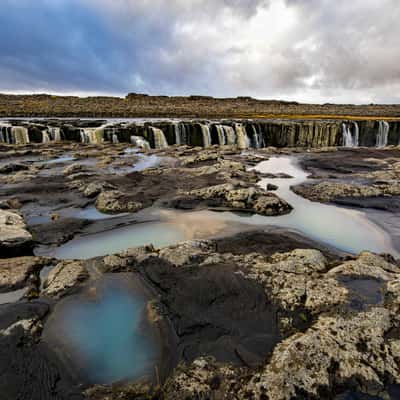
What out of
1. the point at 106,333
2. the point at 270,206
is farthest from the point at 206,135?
the point at 106,333

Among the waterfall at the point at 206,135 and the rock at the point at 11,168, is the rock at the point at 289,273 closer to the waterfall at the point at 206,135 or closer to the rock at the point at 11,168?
the rock at the point at 11,168

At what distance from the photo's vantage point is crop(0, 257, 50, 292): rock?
542 centimetres

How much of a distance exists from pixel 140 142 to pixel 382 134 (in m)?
33.7

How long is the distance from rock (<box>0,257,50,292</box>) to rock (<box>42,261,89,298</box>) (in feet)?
1.47

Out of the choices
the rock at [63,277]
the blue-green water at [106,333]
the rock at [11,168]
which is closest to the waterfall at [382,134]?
the rock at [11,168]

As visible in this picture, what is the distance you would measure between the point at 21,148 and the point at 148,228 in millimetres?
21885

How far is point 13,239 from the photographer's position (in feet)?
21.8

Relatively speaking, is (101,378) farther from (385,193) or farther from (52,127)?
(52,127)

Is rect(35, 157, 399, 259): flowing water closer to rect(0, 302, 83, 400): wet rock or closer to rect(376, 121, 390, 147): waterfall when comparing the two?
rect(0, 302, 83, 400): wet rock

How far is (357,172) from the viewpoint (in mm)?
17516

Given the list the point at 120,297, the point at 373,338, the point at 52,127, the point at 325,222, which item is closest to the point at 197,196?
the point at 325,222

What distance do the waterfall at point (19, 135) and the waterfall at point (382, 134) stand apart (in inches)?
1753

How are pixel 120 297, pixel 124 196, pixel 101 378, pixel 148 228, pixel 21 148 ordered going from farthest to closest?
pixel 21 148
pixel 124 196
pixel 148 228
pixel 120 297
pixel 101 378

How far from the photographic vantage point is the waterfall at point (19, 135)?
2798 cm
